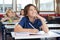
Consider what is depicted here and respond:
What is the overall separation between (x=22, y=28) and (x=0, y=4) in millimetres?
7599

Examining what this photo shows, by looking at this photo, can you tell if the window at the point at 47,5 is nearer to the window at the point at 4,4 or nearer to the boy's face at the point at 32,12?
the window at the point at 4,4

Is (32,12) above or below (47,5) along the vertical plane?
below

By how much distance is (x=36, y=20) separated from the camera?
121 inches

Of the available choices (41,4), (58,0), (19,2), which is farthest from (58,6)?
(19,2)

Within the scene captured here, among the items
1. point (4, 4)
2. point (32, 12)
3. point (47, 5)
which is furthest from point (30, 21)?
point (47, 5)

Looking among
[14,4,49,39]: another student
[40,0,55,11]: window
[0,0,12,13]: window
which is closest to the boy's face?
[14,4,49,39]: another student

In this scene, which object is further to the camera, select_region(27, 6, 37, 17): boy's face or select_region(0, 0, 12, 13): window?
select_region(0, 0, 12, 13): window

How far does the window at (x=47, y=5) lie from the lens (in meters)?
10.6

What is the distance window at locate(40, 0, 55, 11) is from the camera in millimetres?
10570

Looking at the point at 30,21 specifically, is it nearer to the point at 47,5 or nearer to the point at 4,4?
the point at 4,4

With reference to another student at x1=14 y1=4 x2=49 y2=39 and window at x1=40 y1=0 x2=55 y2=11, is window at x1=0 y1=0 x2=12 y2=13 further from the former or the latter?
another student at x1=14 y1=4 x2=49 y2=39

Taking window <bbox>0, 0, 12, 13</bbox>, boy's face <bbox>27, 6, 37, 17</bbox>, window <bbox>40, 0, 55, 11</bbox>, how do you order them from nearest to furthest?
boy's face <bbox>27, 6, 37, 17</bbox> → window <bbox>0, 0, 12, 13</bbox> → window <bbox>40, 0, 55, 11</bbox>

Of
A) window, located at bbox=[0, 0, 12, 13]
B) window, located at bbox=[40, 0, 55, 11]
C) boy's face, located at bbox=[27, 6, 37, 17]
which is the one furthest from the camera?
window, located at bbox=[40, 0, 55, 11]

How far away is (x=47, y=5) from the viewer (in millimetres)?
10711
